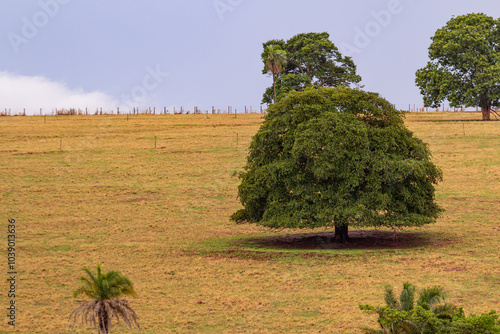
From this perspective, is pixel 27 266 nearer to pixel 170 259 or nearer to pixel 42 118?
pixel 170 259

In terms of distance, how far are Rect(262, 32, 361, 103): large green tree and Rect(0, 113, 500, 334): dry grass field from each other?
2649 cm

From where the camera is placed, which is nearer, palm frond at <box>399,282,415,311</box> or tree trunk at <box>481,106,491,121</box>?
palm frond at <box>399,282,415,311</box>

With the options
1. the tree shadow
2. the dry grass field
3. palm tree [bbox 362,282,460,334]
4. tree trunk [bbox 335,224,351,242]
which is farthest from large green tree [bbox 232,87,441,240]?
palm tree [bbox 362,282,460,334]

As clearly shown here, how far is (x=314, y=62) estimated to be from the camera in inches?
3639

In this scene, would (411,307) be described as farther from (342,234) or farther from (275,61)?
(275,61)

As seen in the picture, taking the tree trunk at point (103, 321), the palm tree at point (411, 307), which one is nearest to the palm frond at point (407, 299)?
the palm tree at point (411, 307)

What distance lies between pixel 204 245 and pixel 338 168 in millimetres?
7857

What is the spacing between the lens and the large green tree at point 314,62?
91750 mm

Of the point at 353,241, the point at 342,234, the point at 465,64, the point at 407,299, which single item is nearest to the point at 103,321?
the point at 407,299

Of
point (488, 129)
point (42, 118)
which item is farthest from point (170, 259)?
point (42, 118)

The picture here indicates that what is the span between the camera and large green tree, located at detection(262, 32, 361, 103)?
301ft

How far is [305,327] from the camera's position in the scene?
2008cm

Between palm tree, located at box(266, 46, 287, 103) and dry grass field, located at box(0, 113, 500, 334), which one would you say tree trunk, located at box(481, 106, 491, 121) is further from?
palm tree, located at box(266, 46, 287, 103)

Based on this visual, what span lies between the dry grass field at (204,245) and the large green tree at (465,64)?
14.0 metres
